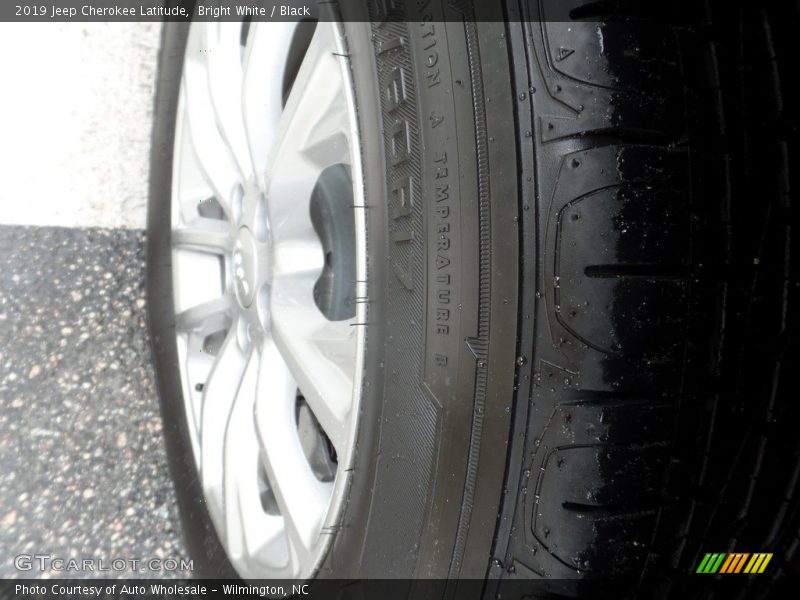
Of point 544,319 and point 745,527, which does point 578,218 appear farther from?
point 745,527

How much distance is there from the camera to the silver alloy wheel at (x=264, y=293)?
3.44 ft

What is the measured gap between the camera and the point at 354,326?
0.98 metres

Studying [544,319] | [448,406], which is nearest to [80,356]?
[448,406]

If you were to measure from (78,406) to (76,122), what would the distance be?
2.30 feet

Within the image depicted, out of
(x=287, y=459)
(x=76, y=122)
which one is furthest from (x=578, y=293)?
(x=76, y=122)

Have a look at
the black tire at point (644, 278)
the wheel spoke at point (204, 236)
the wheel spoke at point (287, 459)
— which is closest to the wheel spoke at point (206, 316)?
the wheel spoke at point (204, 236)

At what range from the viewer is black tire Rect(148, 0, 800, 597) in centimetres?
74

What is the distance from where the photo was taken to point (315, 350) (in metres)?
1.14

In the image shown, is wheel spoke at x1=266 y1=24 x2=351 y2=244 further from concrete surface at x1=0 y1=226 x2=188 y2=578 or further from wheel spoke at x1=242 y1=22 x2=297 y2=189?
concrete surface at x1=0 y1=226 x2=188 y2=578

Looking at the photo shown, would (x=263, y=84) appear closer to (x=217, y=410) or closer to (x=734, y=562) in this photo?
(x=217, y=410)

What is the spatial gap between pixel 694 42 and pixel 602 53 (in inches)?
4.6

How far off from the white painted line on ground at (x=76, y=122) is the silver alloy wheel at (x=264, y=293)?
1.03 ft

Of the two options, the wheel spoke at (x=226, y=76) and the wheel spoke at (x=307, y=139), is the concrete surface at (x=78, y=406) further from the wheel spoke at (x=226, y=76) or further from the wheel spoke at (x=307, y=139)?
the wheel spoke at (x=307, y=139)

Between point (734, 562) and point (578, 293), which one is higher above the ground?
point (578, 293)
